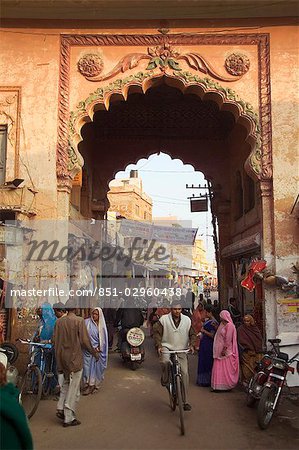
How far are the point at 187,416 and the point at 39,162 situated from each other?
505 cm

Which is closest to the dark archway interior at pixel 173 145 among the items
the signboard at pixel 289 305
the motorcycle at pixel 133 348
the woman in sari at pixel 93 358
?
the signboard at pixel 289 305

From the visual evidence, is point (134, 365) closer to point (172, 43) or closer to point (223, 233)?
point (223, 233)

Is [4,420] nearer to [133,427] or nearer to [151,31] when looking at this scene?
[133,427]

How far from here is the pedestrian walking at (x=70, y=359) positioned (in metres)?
5.44

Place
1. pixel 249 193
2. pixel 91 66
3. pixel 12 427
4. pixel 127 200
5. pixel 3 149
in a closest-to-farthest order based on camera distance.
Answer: pixel 12 427, pixel 3 149, pixel 91 66, pixel 249 193, pixel 127 200

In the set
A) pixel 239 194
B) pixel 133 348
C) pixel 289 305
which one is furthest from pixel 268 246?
pixel 239 194

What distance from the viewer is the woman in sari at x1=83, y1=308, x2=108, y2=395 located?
23.2 feet

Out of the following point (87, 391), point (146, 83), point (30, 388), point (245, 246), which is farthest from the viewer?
point (245, 246)

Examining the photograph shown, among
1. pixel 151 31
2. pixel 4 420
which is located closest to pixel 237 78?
pixel 151 31

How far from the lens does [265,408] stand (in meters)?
5.32

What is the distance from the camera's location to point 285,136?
825cm

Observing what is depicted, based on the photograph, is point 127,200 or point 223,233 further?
point 127,200

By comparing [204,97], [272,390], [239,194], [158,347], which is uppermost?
[204,97]

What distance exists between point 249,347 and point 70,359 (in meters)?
3.07
